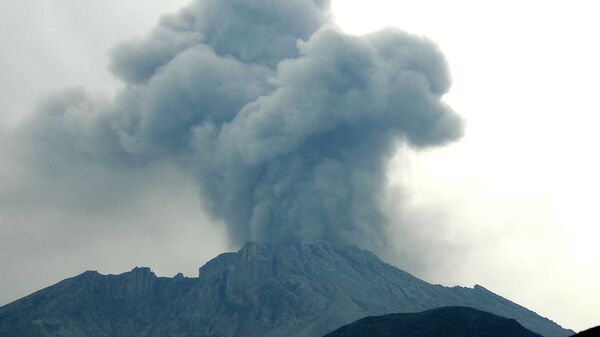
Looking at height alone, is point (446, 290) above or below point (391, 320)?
above

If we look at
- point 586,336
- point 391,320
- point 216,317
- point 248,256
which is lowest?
point 586,336

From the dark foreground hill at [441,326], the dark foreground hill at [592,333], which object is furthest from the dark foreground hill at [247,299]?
the dark foreground hill at [592,333]

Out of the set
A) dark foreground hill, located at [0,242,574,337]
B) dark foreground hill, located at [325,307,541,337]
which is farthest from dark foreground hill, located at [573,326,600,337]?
dark foreground hill, located at [0,242,574,337]

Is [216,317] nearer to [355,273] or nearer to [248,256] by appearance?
[248,256]

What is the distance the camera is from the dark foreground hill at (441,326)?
388 feet

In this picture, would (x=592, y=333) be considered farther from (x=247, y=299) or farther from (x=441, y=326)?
(x=247, y=299)

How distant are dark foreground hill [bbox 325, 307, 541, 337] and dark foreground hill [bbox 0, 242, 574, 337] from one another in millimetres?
32790

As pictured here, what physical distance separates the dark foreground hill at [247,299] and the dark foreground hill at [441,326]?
108ft

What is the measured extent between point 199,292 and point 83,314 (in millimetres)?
23675

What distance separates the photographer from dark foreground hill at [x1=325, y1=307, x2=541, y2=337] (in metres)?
118

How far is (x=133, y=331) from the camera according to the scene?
17238 cm

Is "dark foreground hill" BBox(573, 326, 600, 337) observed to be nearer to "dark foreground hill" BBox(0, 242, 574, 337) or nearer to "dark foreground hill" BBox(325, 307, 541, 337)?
"dark foreground hill" BBox(325, 307, 541, 337)

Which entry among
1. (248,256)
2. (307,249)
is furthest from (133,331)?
(307,249)

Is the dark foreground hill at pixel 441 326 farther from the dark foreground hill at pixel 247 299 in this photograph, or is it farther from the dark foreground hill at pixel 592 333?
the dark foreground hill at pixel 592 333
